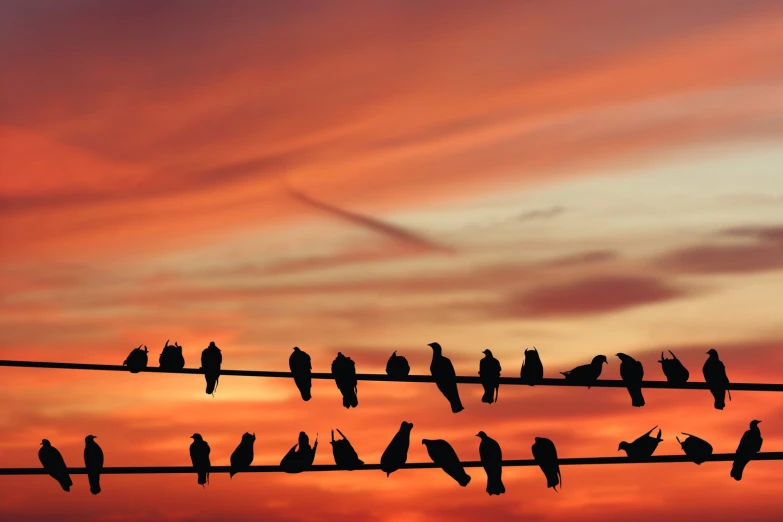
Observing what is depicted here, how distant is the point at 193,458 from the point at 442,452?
5.23 metres

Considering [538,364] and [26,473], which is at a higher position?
[538,364]

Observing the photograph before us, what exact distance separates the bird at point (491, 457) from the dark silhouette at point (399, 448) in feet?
4.54

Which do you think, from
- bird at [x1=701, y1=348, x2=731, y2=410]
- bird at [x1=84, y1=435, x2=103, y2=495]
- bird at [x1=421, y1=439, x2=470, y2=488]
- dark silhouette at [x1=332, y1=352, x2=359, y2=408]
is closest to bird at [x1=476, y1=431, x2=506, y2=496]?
bird at [x1=421, y1=439, x2=470, y2=488]

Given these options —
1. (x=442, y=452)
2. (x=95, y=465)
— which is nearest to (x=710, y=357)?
(x=442, y=452)

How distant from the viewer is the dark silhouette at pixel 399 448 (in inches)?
938

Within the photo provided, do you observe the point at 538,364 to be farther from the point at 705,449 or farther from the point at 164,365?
the point at 164,365

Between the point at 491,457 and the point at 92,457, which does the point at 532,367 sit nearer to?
the point at 491,457

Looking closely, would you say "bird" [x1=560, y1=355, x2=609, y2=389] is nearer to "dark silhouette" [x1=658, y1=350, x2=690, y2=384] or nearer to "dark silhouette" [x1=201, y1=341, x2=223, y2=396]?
"dark silhouette" [x1=658, y1=350, x2=690, y2=384]

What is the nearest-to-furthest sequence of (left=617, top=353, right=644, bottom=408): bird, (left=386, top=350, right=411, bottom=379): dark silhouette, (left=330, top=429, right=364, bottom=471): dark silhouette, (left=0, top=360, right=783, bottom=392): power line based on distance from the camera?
(left=0, top=360, right=783, bottom=392): power line < (left=330, top=429, right=364, bottom=471): dark silhouette < (left=617, top=353, right=644, bottom=408): bird < (left=386, top=350, right=411, bottom=379): dark silhouette

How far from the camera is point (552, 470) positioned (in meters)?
25.8

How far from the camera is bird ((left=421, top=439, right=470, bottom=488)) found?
2398 cm

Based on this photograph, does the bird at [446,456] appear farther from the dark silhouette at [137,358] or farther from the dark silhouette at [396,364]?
the dark silhouette at [137,358]

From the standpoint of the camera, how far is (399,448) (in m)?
24.2

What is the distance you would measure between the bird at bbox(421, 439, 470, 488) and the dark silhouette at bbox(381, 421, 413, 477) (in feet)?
1.25
